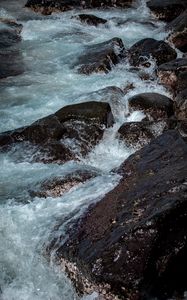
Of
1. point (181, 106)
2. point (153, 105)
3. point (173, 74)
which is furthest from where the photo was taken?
point (173, 74)

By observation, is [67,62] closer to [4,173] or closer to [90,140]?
[90,140]

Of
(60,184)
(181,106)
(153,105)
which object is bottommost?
(60,184)

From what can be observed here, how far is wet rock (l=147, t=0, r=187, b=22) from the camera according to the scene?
47.2 ft

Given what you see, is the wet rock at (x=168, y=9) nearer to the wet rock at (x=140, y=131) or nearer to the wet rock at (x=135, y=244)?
the wet rock at (x=140, y=131)

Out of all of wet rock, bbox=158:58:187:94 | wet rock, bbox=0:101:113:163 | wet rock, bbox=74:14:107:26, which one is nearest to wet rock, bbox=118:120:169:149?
wet rock, bbox=0:101:113:163

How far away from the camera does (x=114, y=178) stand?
6152 mm

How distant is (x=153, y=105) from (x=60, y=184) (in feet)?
9.45

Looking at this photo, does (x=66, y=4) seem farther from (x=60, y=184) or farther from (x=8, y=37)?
(x=60, y=184)

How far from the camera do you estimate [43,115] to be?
8758 millimetres

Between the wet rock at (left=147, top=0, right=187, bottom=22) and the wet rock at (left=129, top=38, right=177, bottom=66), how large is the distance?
3.67 meters

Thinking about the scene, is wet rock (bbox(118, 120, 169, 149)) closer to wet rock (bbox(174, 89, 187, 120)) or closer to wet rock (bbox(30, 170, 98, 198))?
wet rock (bbox(174, 89, 187, 120))

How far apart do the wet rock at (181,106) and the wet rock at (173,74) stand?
77 cm

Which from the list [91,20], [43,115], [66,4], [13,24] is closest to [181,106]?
[43,115]

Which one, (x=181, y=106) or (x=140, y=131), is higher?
(x=181, y=106)
